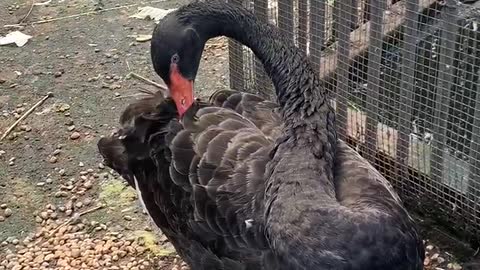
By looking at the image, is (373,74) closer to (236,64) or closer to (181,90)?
(236,64)

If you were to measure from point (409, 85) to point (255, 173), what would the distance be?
3.19 feet

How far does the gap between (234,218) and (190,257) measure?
0.37 meters

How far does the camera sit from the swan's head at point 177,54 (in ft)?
9.16

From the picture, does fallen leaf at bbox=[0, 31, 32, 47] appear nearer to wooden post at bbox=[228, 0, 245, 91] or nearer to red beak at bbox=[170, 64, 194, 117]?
wooden post at bbox=[228, 0, 245, 91]

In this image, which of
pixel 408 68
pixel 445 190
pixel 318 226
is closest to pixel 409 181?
pixel 445 190

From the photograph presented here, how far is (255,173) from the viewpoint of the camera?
287cm

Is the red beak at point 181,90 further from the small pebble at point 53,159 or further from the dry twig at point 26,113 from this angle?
the dry twig at point 26,113

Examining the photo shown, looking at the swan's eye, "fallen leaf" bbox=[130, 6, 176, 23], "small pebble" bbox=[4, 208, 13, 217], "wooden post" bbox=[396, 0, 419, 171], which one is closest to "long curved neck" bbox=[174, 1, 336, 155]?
the swan's eye

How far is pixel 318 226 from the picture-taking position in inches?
97.1

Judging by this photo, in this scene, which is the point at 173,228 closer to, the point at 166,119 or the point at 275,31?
the point at 166,119

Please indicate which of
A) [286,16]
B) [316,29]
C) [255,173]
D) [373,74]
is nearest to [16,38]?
[286,16]

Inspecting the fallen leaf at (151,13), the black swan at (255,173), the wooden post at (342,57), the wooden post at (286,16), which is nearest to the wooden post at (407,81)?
the wooden post at (342,57)

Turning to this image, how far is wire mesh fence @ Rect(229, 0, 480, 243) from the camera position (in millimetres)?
3293

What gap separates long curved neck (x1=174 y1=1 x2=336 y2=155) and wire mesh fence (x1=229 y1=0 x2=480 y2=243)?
629 millimetres
